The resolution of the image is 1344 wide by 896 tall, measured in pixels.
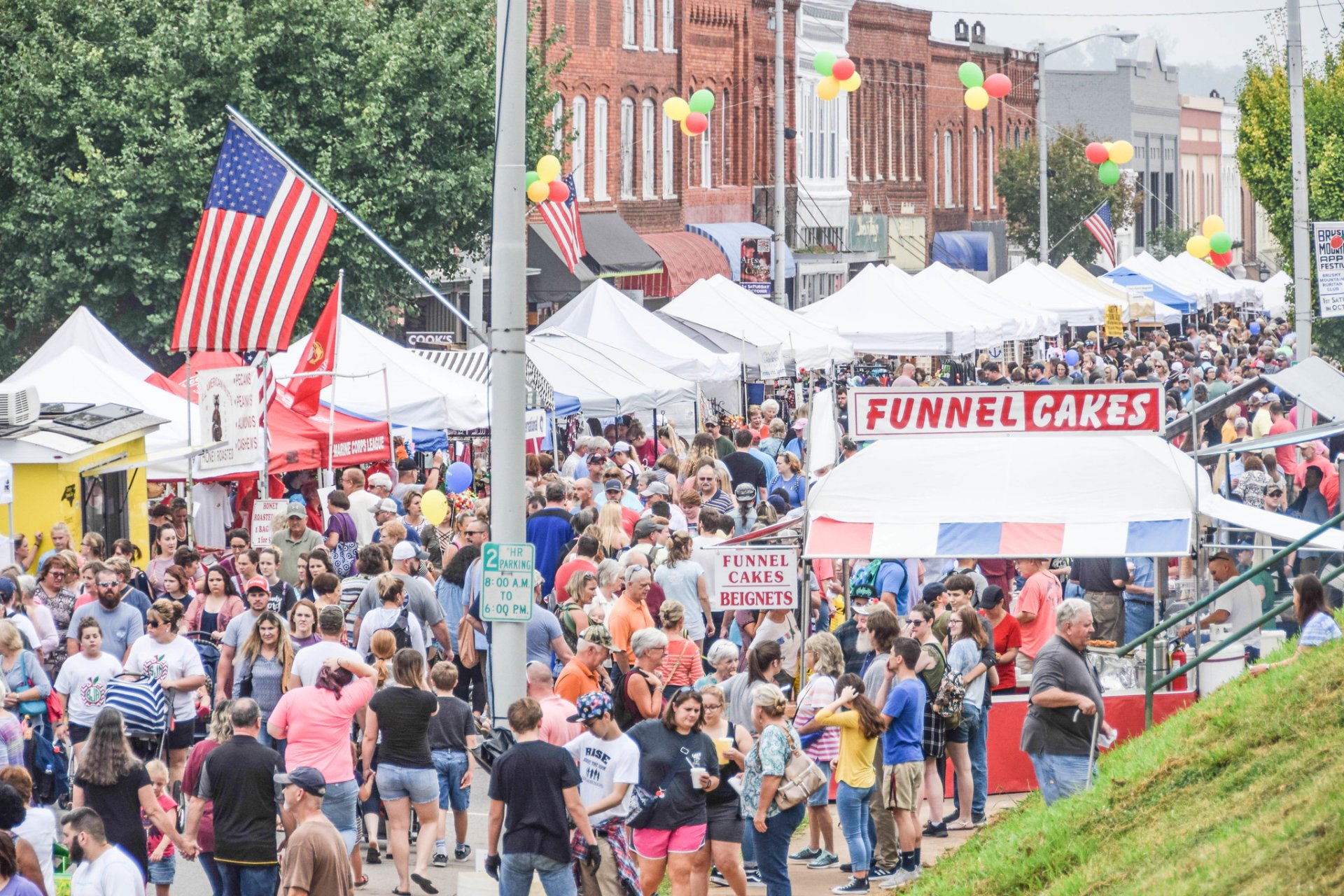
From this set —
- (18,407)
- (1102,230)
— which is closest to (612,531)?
(18,407)

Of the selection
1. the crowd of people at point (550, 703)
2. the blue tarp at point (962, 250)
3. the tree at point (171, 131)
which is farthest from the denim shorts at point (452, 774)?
the blue tarp at point (962, 250)

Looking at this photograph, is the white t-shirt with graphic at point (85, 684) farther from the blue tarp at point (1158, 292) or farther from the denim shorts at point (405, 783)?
the blue tarp at point (1158, 292)

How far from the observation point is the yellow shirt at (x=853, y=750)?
1068 centimetres

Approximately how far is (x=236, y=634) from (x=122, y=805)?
2.72 meters

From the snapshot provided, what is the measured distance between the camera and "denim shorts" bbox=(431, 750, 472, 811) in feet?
36.8

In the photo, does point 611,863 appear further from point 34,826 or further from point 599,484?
point 599,484

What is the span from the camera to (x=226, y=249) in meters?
17.0

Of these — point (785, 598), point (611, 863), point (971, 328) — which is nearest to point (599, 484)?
point (785, 598)

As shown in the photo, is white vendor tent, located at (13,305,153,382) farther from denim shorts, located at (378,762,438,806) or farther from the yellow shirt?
the yellow shirt

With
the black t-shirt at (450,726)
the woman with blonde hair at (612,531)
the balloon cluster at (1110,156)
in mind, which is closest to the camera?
the black t-shirt at (450,726)

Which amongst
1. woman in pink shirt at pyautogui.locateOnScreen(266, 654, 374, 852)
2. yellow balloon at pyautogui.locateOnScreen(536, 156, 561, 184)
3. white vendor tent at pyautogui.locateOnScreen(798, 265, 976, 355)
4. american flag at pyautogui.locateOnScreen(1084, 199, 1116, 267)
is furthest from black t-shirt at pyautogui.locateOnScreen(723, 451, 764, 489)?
american flag at pyautogui.locateOnScreen(1084, 199, 1116, 267)

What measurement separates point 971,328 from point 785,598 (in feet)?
70.2

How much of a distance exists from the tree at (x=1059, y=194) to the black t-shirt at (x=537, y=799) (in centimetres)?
5711

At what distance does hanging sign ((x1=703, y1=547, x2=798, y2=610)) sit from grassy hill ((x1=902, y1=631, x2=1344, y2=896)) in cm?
233
